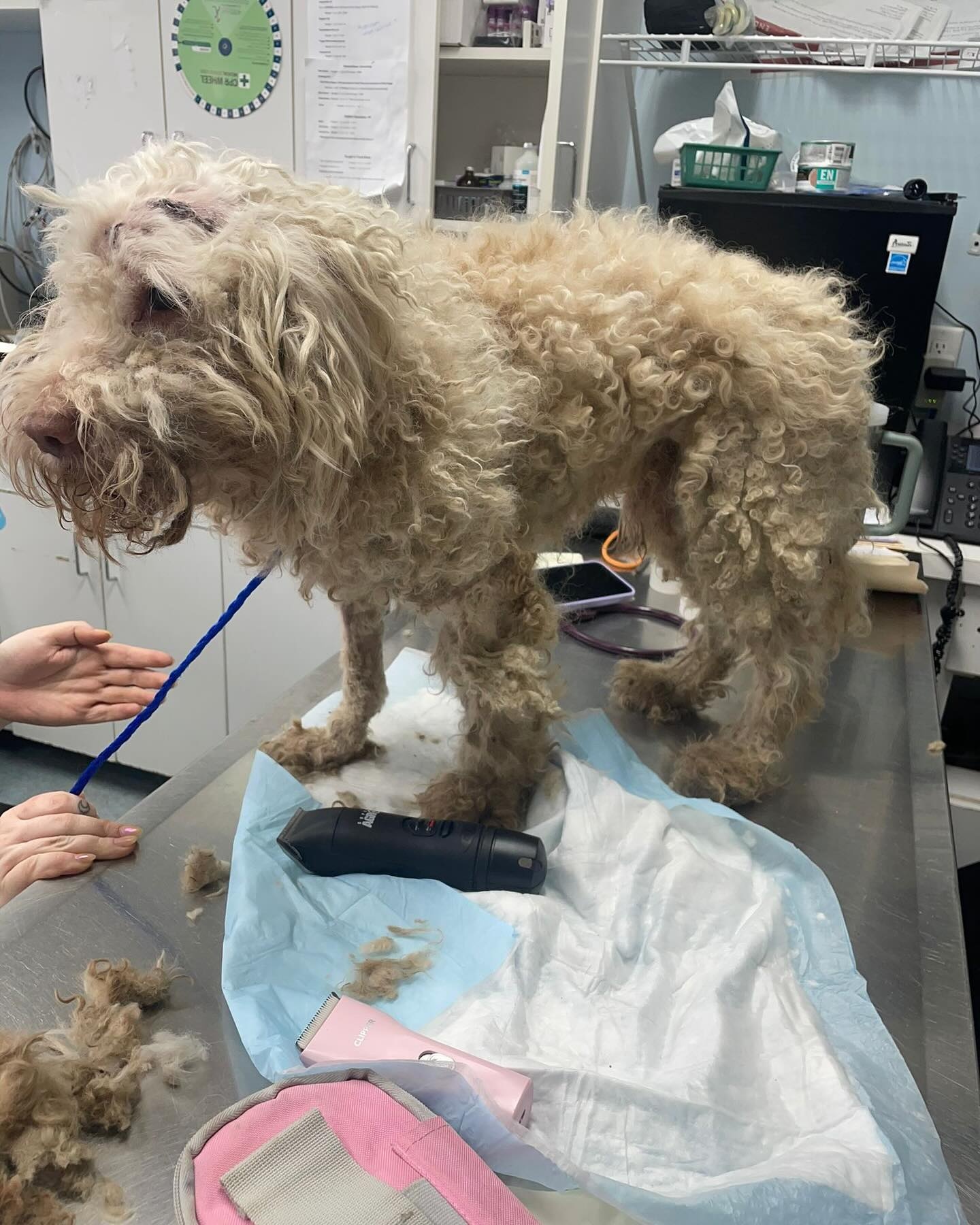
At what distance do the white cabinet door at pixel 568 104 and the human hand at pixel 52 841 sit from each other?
1561mm

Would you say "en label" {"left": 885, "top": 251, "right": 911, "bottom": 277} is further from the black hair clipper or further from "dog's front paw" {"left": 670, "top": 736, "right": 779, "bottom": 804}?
the black hair clipper

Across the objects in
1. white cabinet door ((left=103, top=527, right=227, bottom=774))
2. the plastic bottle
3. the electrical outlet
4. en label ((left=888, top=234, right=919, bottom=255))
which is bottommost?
white cabinet door ((left=103, top=527, right=227, bottom=774))

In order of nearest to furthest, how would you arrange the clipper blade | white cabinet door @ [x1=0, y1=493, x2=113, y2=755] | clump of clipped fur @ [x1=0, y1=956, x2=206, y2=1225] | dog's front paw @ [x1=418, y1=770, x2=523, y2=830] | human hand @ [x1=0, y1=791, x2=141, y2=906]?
clump of clipped fur @ [x1=0, y1=956, x2=206, y2=1225] < the clipper blade < human hand @ [x1=0, y1=791, x2=141, y2=906] < dog's front paw @ [x1=418, y1=770, x2=523, y2=830] < white cabinet door @ [x1=0, y1=493, x2=113, y2=755]

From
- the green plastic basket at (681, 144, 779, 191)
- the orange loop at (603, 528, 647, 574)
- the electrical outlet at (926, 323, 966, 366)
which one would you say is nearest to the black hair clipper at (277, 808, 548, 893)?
the orange loop at (603, 528, 647, 574)

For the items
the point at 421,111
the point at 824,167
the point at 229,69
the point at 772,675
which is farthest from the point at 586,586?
the point at 229,69

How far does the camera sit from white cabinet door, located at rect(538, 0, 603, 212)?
5.82 feet

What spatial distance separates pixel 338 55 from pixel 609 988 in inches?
83.4

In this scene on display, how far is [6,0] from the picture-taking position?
2314mm

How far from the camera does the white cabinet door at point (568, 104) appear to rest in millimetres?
1775

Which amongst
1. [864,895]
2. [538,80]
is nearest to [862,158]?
[538,80]

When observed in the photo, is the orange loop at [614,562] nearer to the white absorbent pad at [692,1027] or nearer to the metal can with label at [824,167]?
the white absorbent pad at [692,1027]

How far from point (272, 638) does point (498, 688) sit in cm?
160

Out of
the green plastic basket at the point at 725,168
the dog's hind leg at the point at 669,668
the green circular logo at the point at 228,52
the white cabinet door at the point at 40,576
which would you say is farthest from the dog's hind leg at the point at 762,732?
the white cabinet door at the point at 40,576

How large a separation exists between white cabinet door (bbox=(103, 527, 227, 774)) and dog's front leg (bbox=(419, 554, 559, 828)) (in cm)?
153
